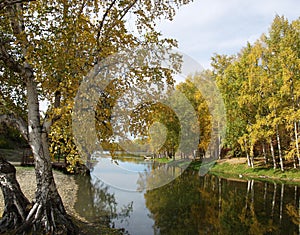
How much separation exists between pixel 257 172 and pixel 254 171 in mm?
588

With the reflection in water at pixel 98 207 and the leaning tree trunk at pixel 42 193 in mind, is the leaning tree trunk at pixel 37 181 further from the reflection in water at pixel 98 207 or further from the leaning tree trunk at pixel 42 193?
the reflection in water at pixel 98 207

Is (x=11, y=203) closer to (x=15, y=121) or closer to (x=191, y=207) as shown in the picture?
(x=15, y=121)

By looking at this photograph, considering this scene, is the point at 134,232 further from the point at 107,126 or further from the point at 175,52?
the point at 175,52

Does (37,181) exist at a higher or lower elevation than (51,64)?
lower

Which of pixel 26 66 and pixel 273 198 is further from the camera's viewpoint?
pixel 273 198

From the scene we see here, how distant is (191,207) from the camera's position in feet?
50.9

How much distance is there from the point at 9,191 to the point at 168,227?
611 centimetres

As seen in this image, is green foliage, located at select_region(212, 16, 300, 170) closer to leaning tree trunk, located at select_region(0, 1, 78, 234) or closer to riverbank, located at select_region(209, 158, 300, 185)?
riverbank, located at select_region(209, 158, 300, 185)

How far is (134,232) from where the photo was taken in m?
11.1

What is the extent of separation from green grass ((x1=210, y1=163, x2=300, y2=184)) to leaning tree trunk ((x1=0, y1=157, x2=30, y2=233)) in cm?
2280

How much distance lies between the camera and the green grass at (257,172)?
26644 mm

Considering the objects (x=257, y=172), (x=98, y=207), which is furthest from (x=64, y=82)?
(x=257, y=172)

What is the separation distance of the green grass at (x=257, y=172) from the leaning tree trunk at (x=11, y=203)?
22797 millimetres

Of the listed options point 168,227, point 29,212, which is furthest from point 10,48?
point 168,227
